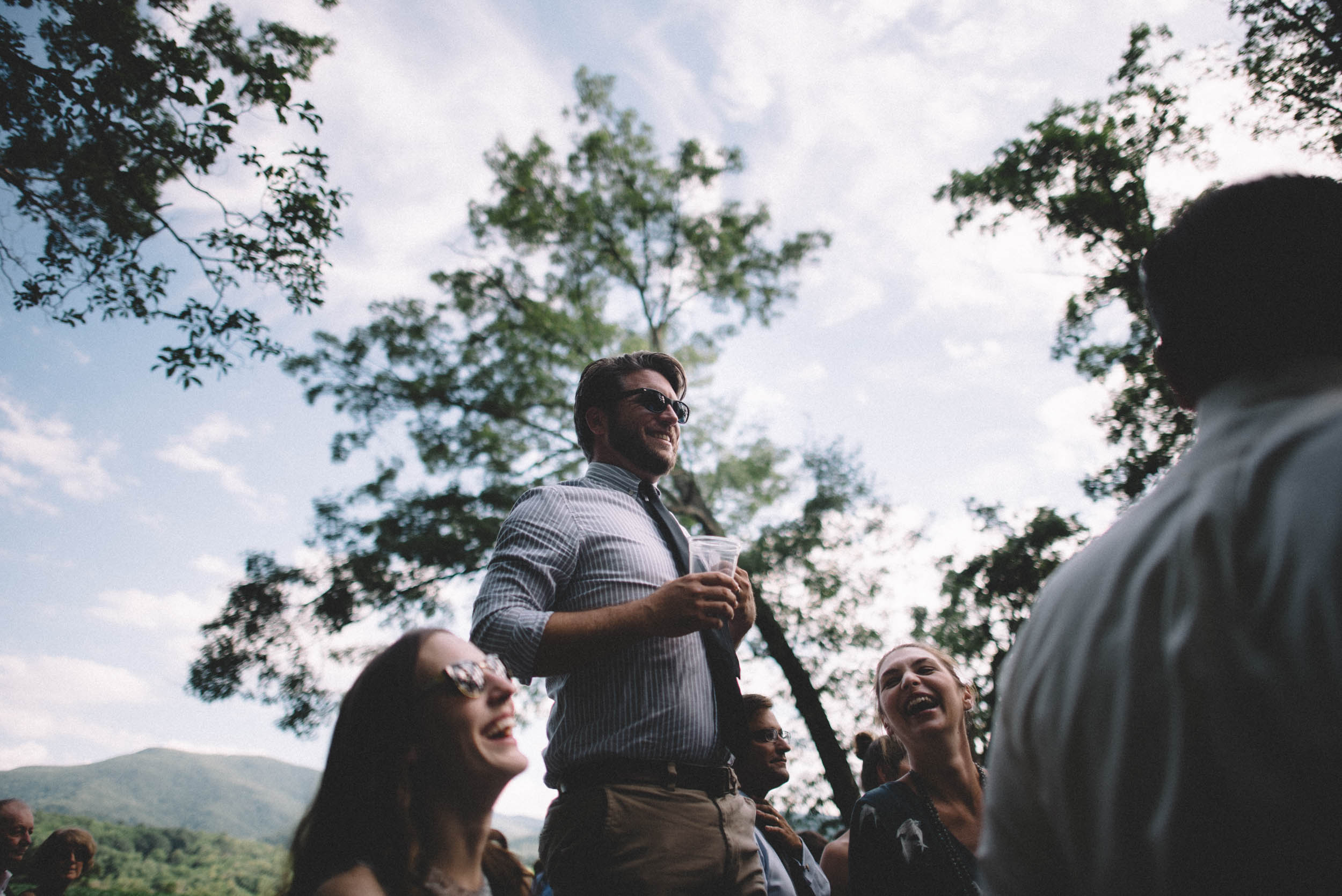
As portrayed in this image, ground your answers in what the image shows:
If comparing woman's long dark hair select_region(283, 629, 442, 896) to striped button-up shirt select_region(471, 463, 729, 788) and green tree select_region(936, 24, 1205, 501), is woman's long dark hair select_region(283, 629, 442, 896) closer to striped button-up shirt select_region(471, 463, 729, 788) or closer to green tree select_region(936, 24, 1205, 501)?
striped button-up shirt select_region(471, 463, 729, 788)

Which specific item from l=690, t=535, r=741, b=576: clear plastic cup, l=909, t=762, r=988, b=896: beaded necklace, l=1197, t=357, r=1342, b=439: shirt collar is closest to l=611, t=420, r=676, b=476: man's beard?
l=690, t=535, r=741, b=576: clear plastic cup

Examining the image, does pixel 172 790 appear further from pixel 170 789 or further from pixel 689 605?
pixel 689 605

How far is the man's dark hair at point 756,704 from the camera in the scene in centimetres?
386

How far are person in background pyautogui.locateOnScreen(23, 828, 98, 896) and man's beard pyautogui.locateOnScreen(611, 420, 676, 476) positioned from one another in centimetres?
506

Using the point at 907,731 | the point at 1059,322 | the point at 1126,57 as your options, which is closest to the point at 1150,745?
the point at 907,731

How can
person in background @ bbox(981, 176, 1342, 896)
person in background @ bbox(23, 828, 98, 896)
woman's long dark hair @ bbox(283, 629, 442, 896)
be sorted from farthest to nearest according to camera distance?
1. person in background @ bbox(23, 828, 98, 896)
2. woman's long dark hair @ bbox(283, 629, 442, 896)
3. person in background @ bbox(981, 176, 1342, 896)

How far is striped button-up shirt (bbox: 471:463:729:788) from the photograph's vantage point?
1.73 metres

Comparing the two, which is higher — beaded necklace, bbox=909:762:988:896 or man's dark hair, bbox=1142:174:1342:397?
man's dark hair, bbox=1142:174:1342:397

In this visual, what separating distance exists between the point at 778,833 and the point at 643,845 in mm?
1903

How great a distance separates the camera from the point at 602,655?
169cm

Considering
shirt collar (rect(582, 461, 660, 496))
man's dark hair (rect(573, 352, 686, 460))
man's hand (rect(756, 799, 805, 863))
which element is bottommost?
man's hand (rect(756, 799, 805, 863))

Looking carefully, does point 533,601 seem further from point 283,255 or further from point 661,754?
point 283,255

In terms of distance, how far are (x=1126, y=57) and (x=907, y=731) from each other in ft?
40.6

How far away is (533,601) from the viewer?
1.85 metres
